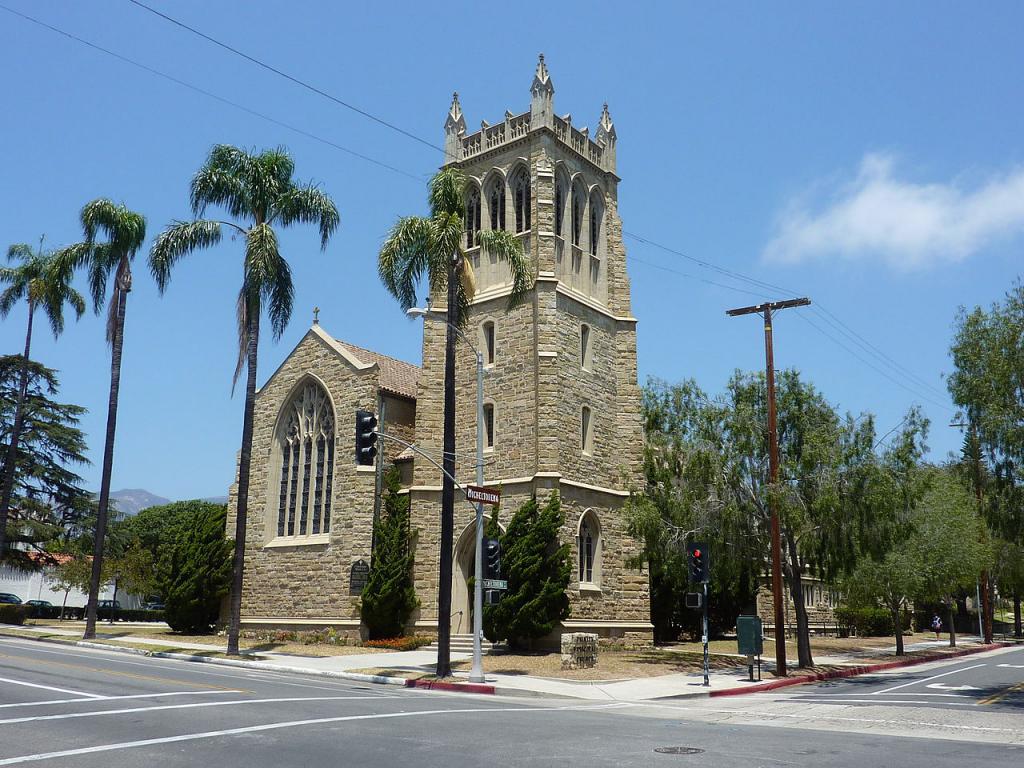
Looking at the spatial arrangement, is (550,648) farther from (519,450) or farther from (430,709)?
(430,709)

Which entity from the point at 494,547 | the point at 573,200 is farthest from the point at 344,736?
the point at 573,200

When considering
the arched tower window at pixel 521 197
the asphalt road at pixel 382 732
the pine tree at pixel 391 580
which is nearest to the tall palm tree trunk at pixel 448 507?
the asphalt road at pixel 382 732

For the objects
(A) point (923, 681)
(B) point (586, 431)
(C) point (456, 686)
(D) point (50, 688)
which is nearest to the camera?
(D) point (50, 688)

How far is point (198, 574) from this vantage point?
3547 centimetres

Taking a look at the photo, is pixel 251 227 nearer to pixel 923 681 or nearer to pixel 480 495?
pixel 480 495

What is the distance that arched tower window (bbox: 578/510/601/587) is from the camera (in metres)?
30.7

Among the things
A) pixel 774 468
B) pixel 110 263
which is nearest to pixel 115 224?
pixel 110 263

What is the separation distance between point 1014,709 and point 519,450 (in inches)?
683

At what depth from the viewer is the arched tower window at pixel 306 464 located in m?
34.9

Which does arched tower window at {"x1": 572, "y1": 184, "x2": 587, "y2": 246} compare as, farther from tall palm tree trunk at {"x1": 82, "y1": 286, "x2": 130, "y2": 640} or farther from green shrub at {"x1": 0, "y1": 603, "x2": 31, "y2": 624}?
green shrub at {"x1": 0, "y1": 603, "x2": 31, "y2": 624}

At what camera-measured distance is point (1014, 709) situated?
53.5 feet

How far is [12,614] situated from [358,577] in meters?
21.0

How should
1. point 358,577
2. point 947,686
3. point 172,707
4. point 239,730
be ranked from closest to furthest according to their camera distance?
point 239,730
point 172,707
point 947,686
point 358,577

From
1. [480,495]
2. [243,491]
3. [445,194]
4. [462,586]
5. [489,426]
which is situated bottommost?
[462,586]
